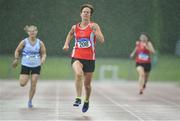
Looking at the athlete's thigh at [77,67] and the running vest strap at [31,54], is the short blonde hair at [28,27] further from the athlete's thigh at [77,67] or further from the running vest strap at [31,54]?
the athlete's thigh at [77,67]

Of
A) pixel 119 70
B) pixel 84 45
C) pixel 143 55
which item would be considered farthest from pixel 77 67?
pixel 119 70

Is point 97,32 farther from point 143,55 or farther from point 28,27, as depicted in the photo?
point 143,55

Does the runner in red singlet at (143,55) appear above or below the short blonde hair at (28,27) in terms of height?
below

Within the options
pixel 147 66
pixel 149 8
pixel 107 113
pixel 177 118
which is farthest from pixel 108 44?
pixel 147 66

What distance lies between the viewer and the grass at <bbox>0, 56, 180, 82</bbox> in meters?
35.4

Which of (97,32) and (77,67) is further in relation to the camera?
(77,67)

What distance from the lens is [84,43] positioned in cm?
1280

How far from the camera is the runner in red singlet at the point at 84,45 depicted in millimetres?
12655

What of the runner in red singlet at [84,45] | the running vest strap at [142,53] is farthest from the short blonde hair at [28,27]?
the running vest strap at [142,53]

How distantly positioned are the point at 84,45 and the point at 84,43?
0.13ft

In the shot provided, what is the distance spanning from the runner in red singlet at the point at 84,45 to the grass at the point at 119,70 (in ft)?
67.2

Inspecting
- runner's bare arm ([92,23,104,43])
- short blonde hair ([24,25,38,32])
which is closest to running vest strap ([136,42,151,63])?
short blonde hair ([24,25,38,32])

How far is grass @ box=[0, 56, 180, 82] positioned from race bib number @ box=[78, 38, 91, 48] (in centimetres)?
2060

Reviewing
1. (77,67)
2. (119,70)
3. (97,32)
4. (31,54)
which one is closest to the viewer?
(97,32)
